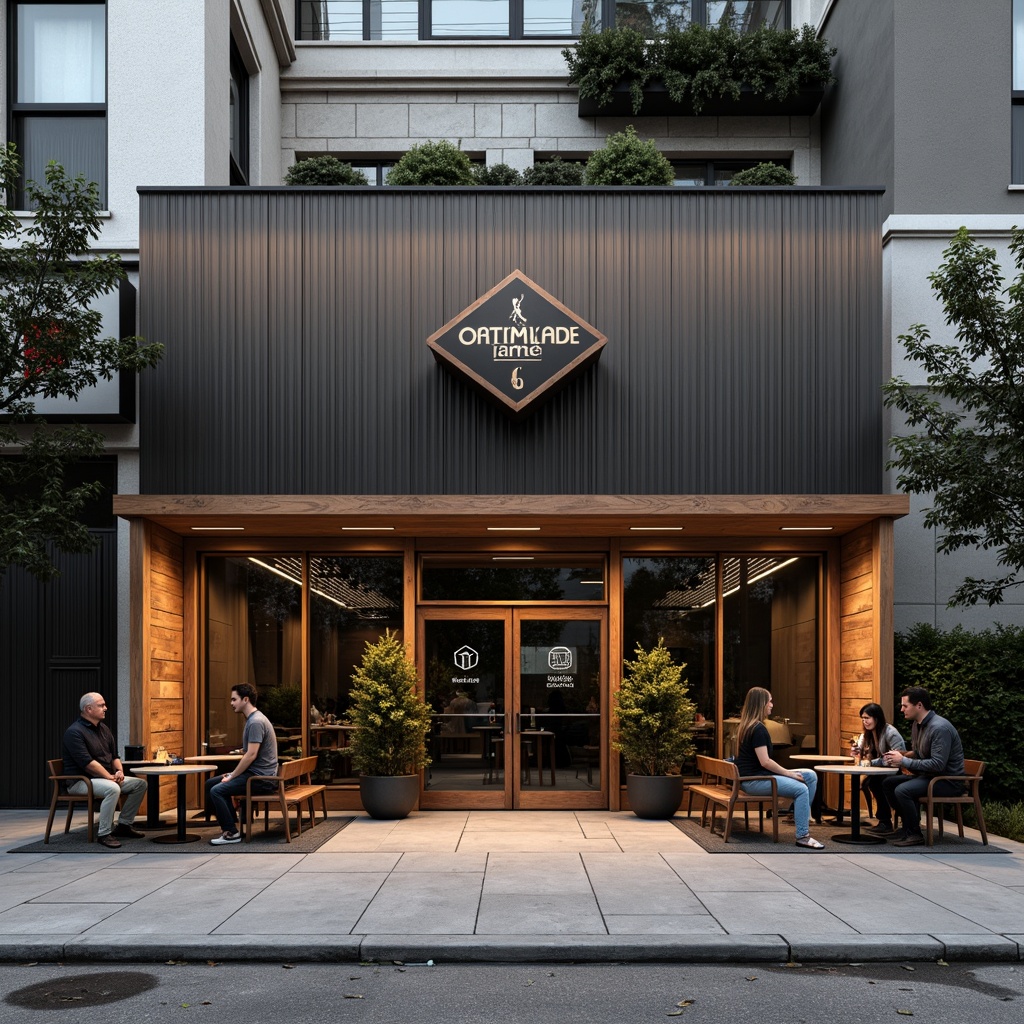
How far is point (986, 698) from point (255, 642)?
28.6ft

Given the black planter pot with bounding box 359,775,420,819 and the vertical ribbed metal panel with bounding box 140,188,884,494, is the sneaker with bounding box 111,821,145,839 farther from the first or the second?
the vertical ribbed metal panel with bounding box 140,188,884,494

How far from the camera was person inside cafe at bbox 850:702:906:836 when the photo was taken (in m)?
12.2

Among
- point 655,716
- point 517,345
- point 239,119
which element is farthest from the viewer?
point 239,119

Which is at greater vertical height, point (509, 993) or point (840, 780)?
point (509, 993)

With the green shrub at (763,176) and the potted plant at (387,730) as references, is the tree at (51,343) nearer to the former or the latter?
the potted plant at (387,730)

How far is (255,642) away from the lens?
585 inches

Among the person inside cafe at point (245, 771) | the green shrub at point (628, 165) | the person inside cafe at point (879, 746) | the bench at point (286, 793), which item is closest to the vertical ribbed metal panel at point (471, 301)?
the green shrub at point (628, 165)

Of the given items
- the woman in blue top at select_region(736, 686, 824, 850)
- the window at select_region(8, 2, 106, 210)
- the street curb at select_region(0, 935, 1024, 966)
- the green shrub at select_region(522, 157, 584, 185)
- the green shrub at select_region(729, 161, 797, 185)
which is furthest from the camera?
the green shrub at select_region(522, 157, 584, 185)

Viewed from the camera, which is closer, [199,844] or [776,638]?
[199,844]

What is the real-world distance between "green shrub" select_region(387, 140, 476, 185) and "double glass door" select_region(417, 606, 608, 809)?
5.81 meters

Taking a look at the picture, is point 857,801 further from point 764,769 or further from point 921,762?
point 764,769

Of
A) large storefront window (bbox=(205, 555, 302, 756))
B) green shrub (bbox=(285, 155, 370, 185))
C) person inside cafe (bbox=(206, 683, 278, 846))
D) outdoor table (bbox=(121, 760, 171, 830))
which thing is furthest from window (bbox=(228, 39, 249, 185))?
outdoor table (bbox=(121, 760, 171, 830))

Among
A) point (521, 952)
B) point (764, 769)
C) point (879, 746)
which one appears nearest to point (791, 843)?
point (764, 769)

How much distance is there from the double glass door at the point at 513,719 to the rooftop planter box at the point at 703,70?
9149mm
